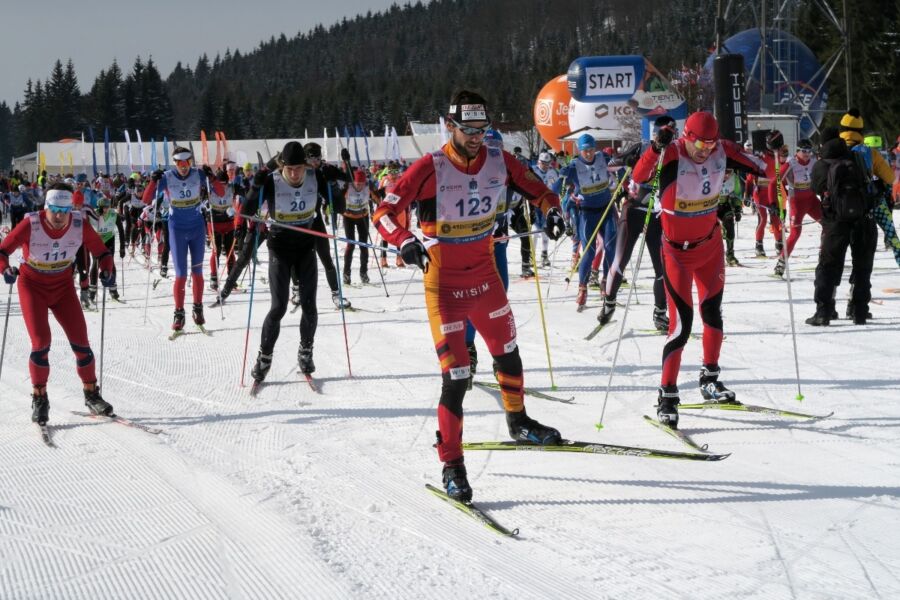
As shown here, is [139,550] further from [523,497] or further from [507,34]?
[507,34]

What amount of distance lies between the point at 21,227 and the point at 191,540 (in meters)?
3.69

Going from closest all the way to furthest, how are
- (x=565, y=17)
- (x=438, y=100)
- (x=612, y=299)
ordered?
(x=612, y=299)
(x=438, y=100)
(x=565, y=17)

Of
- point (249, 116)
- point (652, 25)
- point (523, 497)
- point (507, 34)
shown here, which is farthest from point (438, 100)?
point (523, 497)

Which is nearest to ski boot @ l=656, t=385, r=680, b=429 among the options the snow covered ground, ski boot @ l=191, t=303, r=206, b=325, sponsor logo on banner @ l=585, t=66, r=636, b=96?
the snow covered ground

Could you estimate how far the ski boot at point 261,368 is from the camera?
798 cm

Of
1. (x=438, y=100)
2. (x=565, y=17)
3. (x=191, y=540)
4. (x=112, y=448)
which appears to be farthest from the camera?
(x=565, y=17)

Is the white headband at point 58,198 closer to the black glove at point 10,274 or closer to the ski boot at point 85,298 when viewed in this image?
the black glove at point 10,274

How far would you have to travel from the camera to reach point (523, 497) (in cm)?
494

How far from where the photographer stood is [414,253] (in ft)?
15.2

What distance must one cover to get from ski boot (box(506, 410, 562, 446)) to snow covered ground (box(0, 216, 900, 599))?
0.20 meters

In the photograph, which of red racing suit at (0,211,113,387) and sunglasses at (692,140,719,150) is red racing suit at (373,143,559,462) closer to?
sunglasses at (692,140,719,150)

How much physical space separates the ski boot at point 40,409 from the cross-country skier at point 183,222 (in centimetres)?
385

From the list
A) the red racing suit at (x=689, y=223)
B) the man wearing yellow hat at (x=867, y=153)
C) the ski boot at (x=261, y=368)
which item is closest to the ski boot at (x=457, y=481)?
the red racing suit at (x=689, y=223)

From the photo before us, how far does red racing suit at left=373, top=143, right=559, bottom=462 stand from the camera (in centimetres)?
493
